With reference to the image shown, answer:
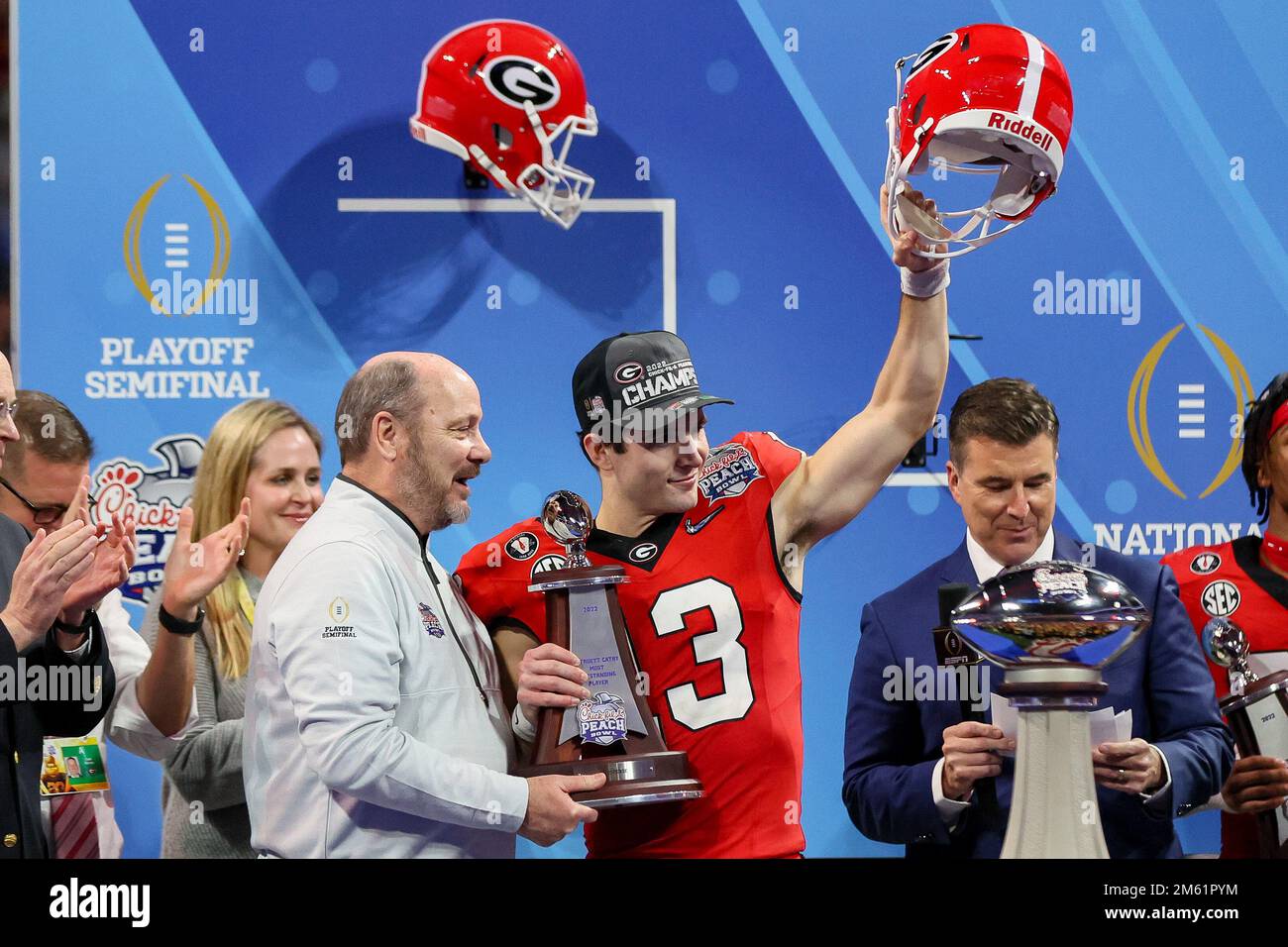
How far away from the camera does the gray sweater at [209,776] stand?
3061mm

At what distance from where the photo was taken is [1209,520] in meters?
3.81

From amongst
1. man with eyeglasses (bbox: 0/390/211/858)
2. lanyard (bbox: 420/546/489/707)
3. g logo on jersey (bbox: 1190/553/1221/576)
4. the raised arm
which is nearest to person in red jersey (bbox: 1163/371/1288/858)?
g logo on jersey (bbox: 1190/553/1221/576)

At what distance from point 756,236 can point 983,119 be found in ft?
3.90

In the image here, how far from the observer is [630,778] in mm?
2574

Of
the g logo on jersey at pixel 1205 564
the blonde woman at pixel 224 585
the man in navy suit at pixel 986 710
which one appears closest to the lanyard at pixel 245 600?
the blonde woman at pixel 224 585

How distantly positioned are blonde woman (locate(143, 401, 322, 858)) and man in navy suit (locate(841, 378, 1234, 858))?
1290 mm

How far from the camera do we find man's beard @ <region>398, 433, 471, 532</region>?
276 cm

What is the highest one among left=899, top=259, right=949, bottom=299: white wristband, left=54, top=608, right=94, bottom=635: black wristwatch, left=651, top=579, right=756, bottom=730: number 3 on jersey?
left=899, top=259, right=949, bottom=299: white wristband

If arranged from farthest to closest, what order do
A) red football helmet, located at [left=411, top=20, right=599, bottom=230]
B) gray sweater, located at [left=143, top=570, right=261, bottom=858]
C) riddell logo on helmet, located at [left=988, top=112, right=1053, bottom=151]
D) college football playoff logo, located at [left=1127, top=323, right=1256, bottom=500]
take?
college football playoff logo, located at [left=1127, top=323, right=1256, bottom=500] < red football helmet, located at [left=411, top=20, right=599, bottom=230] < gray sweater, located at [left=143, top=570, right=261, bottom=858] < riddell logo on helmet, located at [left=988, top=112, right=1053, bottom=151]

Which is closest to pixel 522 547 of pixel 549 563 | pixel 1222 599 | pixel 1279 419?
pixel 549 563

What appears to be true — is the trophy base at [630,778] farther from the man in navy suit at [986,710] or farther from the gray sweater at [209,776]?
the gray sweater at [209,776]

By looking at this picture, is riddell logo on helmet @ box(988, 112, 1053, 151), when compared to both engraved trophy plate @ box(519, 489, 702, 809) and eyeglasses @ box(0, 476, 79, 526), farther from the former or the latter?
eyeglasses @ box(0, 476, 79, 526)

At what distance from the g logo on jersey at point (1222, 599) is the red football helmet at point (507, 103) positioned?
5.70 ft
